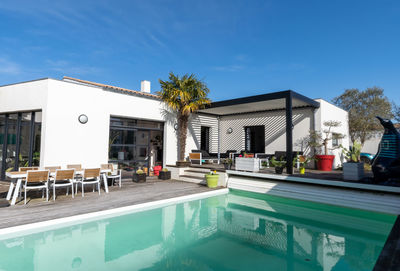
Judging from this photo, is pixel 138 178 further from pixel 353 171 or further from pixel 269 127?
pixel 353 171

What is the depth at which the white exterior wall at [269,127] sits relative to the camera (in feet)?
33.4

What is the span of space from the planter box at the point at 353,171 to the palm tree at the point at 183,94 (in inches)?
235

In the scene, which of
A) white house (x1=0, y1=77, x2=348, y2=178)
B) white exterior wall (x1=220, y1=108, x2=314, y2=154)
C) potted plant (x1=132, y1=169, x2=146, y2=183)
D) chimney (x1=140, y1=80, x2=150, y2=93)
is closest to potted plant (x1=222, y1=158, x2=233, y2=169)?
white house (x1=0, y1=77, x2=348, y2=178)

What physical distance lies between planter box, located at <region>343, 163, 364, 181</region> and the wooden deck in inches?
175

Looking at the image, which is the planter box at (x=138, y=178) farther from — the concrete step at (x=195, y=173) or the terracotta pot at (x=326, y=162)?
the terracotta pot at (x=326, y=162)

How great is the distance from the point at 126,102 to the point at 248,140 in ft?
23.5

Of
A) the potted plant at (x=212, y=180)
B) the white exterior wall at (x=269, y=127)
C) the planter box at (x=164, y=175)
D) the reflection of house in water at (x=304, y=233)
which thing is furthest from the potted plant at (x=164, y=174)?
the white exterior wall at (x=269, y=127)

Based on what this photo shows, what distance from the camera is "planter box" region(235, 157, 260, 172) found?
785 cm

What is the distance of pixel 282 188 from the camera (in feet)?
23.2

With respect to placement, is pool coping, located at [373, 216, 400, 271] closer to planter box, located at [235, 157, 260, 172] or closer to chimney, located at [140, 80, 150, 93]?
planter box, located at [235, 157, 260, 172]

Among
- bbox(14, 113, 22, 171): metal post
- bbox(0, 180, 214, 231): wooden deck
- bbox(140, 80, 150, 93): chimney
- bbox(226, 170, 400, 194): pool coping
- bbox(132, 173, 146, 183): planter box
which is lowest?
bbox(0, 180, 214, 231): wooden deck

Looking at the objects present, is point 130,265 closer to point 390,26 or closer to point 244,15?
point 244,15

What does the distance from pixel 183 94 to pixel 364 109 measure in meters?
18.9

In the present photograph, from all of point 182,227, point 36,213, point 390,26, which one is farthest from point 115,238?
point 390,26
